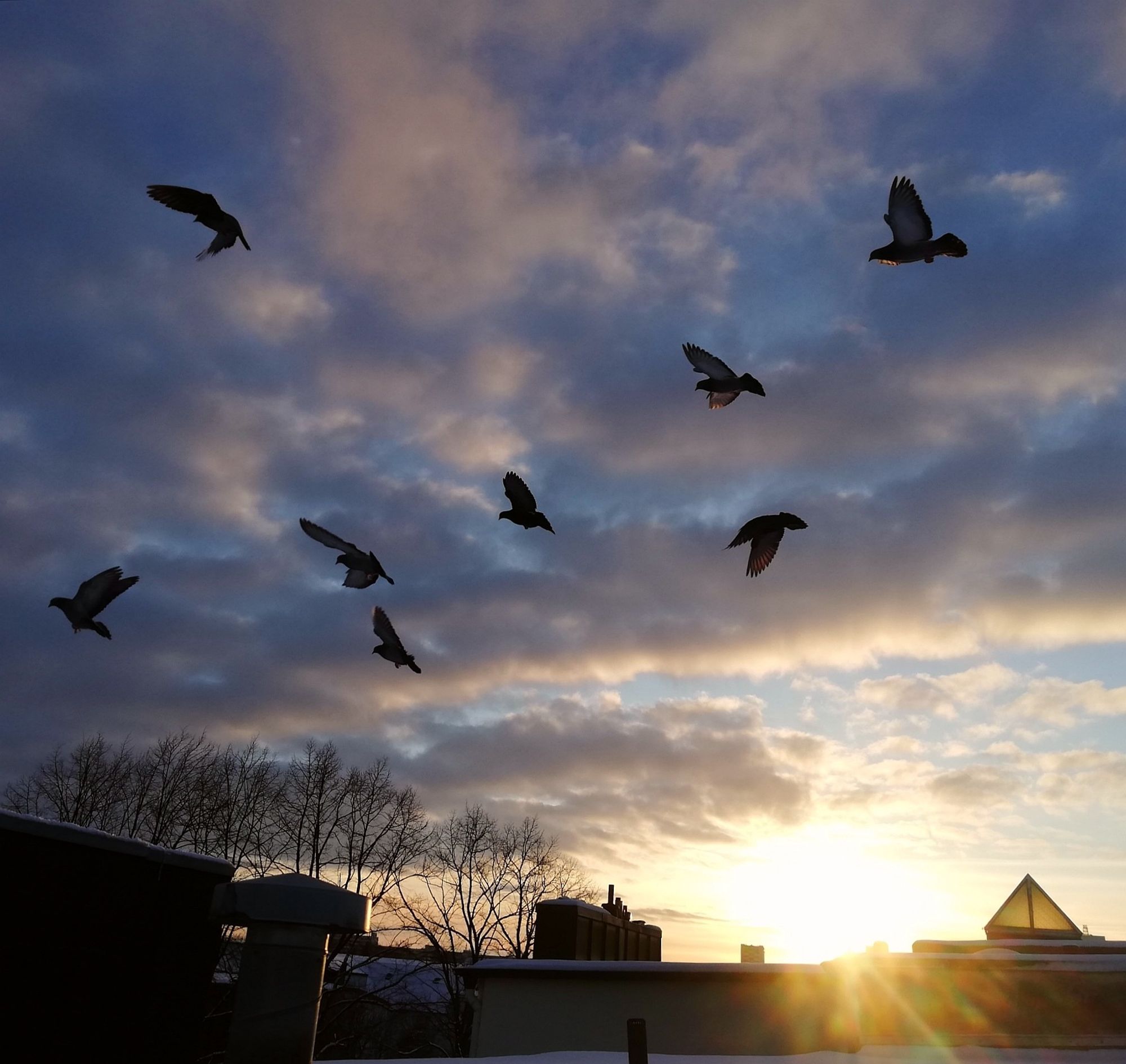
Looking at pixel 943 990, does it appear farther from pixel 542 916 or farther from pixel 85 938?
pixel 85 938

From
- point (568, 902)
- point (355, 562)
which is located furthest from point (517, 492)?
point (568, 902)

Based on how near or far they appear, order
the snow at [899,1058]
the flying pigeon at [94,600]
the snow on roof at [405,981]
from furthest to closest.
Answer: the snow on roof at [405,981] → the snow at [899,1058] → the flying pigeon at [94,600]

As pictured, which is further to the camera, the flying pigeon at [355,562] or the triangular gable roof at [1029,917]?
the triangular gable roof at [1029,917]

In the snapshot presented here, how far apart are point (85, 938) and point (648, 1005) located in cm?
1637

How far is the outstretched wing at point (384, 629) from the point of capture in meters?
12.3

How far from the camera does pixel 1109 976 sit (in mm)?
17453

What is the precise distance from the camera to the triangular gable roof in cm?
3625

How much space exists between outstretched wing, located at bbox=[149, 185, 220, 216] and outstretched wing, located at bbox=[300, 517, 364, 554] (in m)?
3.92

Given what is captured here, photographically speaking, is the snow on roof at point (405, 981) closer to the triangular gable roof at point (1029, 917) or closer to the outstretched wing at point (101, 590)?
the triangular gable roof at point (1029, 917)

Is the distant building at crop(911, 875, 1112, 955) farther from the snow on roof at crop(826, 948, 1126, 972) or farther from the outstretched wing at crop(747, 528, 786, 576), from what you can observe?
the outstretched wing at crop(747, 528, 786, 576)

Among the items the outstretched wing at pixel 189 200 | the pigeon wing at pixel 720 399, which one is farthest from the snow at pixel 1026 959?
the outstretched wing at pixel 189 200

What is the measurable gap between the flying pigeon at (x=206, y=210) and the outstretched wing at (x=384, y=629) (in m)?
5.05

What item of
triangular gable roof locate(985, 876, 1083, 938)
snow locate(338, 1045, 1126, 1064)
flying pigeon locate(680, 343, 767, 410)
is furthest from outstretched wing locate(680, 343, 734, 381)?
triangular gable roof locate(985, 876, 1083, 938)

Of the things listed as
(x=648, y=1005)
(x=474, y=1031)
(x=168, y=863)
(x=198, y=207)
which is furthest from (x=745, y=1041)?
(x=198, y=207)
